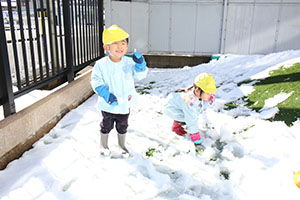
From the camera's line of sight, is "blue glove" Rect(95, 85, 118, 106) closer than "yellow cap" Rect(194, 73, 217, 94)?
Yes

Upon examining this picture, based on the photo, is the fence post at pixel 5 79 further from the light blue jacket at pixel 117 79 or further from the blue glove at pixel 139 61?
the blue glove at pixel 139 61

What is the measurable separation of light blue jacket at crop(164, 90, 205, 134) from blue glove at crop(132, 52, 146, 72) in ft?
2.68

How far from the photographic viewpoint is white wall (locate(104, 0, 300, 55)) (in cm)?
905

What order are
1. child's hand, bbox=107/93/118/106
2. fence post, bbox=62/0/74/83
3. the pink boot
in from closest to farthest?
1. child's hand, bbox=107/93/118/106
2. the pink boot
3. fence post, bbox=62/0/74/83

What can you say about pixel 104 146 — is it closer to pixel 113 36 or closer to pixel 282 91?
pixel 113 36

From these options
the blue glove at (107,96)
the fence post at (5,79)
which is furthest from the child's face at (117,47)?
the fence post at (5,79)

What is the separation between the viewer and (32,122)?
3180 mm

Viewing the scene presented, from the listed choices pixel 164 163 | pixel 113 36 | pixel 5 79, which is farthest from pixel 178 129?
pixel 5 79

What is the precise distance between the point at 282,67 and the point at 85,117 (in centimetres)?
399

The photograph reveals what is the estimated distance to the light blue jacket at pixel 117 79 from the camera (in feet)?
8.93

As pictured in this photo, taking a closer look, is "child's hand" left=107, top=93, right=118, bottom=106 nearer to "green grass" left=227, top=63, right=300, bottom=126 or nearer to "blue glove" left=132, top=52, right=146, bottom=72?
"blue glove" left=132, top=52, right=146, bottom=72

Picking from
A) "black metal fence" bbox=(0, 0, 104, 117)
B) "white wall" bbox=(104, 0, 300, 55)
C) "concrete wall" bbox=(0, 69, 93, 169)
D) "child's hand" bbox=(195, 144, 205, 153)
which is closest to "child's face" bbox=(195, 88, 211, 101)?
"child's hand" bbox=(195, 144, 205, 153)

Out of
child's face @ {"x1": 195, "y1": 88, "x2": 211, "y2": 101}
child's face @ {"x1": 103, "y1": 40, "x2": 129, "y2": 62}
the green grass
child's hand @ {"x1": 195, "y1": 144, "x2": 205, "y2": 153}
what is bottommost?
child's hand @ {"x1": 195, "y1": 144, "x2": 205, "y2": 153}

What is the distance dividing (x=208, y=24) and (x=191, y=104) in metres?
6.89
